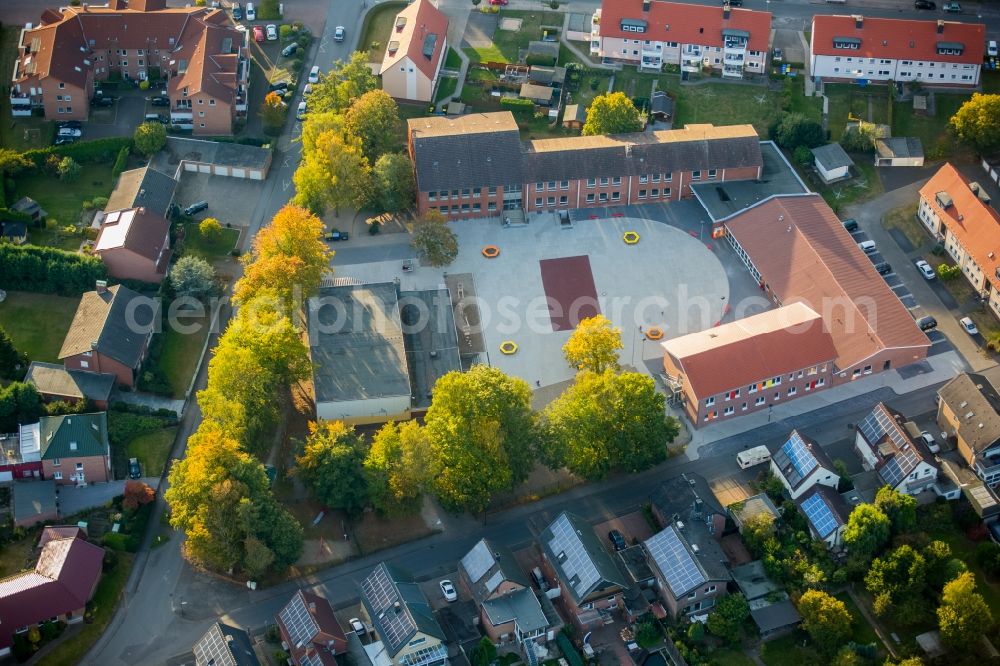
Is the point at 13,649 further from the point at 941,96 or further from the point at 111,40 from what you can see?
the point at 941,96

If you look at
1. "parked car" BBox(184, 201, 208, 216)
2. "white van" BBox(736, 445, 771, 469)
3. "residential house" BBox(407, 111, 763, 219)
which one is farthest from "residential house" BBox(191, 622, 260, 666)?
"residential house" BBox(407, 111, 763, 219)

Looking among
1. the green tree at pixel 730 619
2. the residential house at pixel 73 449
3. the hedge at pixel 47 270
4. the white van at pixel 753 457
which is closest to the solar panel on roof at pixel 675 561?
the green tree at pixel 730 619

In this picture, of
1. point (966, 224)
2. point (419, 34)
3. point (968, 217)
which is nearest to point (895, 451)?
point (966, 224)

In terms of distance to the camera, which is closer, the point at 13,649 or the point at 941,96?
the point at 13,649

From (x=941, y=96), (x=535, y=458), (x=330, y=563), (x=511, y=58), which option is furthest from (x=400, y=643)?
(x=941, y=96)

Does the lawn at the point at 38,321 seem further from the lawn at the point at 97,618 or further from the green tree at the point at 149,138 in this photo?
the lawn at the point at 97,618

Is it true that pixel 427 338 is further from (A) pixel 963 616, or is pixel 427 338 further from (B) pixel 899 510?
(A) pixel 963 616
